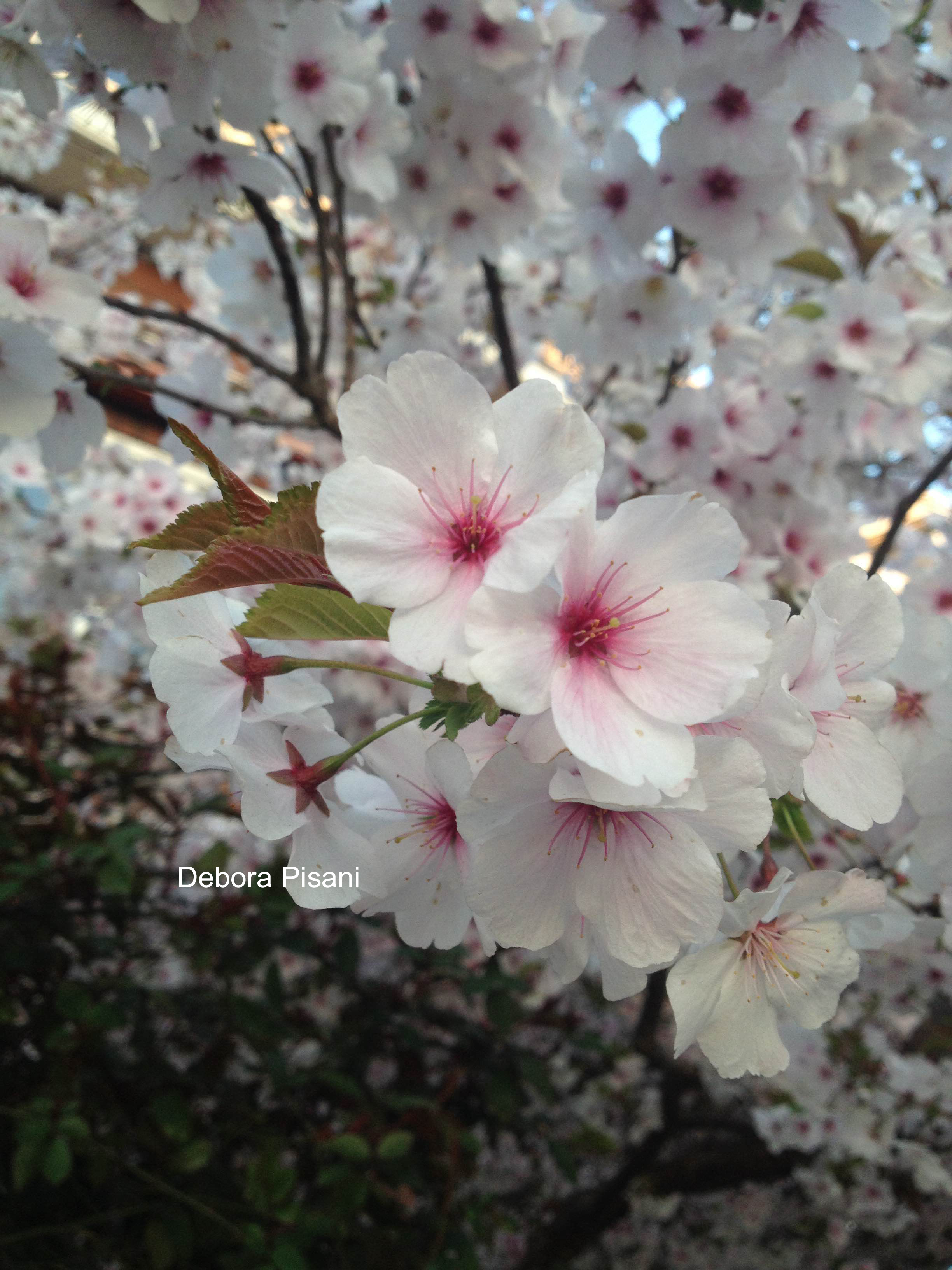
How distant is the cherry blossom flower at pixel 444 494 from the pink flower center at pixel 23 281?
987 millimetres

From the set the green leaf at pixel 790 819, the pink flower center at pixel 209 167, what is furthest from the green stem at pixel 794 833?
the pink flower center at pixel 209 167

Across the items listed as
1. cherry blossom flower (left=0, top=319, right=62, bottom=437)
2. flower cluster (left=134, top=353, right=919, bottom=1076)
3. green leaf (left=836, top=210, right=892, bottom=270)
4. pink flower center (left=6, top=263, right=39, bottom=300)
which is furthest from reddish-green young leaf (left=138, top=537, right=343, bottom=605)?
green leaf (left=836, top=210, right=892, bottom=270)

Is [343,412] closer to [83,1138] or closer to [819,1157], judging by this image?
[83,1138]

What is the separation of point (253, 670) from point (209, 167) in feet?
3.98

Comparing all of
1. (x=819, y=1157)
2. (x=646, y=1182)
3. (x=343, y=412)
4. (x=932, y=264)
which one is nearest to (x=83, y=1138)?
(x=343, y=412)

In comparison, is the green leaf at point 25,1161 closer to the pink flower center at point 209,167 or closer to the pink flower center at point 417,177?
the pink flower center at point 209,167

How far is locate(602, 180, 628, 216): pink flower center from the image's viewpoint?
5.53 ft

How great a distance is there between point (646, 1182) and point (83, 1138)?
1.47m

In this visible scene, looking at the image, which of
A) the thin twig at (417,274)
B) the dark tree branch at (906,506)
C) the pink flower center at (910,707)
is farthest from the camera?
the thin twig at (417,274)

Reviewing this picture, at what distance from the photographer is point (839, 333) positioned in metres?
1.73

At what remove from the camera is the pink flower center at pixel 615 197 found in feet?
5.53

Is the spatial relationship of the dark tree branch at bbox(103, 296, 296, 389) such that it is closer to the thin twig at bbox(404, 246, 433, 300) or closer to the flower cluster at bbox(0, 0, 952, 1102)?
the flower cluster at bbox(0, 0, 952, 1102)

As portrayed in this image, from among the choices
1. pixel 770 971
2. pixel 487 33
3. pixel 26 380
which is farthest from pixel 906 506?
pixel 26 380

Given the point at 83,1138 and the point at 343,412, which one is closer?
the point at 343,412
